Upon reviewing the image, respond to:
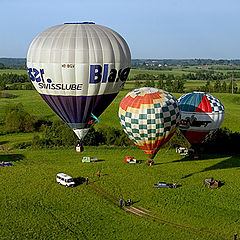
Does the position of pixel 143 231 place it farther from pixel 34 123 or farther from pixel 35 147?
pixel 34 123

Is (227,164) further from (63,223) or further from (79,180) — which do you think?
(63,223)

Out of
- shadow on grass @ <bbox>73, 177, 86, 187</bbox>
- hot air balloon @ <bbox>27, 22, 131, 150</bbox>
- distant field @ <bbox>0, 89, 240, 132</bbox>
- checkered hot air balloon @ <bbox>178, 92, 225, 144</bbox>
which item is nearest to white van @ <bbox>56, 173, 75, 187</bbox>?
shadow on grass @ <bbox>73, 177, 86, 187</bbox>

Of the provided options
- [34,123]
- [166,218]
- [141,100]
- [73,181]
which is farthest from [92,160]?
[34,123]

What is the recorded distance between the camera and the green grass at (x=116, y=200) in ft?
84.8

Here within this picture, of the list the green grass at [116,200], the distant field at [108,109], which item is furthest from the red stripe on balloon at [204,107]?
the distant field at [108,109]

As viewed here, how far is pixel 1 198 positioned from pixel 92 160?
12.6 m

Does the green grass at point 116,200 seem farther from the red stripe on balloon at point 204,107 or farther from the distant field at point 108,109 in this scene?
the distant field at point 108,109

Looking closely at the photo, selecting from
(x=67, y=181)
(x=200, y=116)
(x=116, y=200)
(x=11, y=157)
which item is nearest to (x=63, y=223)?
(x=116, y=200)

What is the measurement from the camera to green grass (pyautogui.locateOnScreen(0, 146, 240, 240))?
2586 cm

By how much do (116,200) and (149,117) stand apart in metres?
7.34

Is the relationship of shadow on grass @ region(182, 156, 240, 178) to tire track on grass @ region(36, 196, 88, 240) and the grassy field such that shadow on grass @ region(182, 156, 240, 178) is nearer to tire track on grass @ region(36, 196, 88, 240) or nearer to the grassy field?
the grassy field

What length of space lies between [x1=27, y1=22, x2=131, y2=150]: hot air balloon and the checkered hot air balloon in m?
8.90

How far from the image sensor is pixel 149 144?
34344mm

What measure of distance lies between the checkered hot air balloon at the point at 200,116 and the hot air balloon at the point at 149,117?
5.18 meters
